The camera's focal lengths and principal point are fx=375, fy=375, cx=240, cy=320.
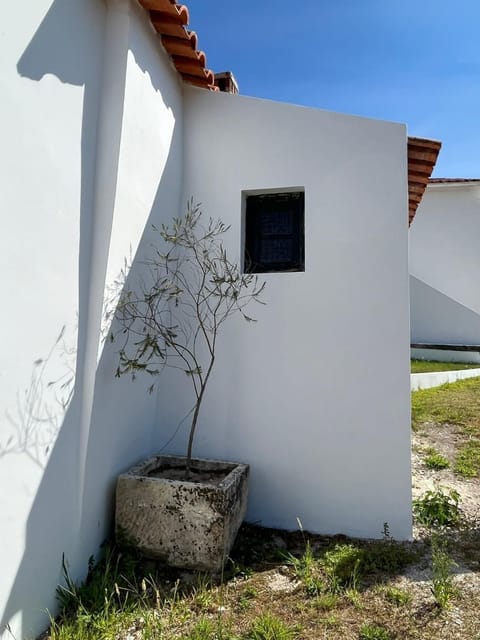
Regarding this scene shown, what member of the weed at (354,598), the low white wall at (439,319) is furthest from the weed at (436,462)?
the low white wall at (439,319)

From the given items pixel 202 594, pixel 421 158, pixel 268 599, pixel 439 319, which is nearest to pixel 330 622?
pixel 268 599

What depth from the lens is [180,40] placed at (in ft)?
11.0

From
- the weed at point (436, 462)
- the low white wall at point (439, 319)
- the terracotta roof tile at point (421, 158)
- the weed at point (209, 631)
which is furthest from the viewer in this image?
the low white wall at point (439, 319)

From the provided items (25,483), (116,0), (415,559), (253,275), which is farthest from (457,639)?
(116,0)

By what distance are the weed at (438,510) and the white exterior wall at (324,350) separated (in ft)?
1.44

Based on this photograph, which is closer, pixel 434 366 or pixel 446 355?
pixel 434 366

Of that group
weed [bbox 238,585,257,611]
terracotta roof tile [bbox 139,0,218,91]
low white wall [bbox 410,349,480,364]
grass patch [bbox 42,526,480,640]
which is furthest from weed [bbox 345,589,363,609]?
low white wall [bbox 410,349,480,364]

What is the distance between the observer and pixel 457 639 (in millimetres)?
2074

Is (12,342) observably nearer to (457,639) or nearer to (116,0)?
(116,0)

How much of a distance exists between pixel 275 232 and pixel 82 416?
2524 millimetres

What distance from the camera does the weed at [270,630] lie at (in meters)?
2.08

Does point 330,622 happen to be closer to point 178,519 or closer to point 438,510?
point 178,519

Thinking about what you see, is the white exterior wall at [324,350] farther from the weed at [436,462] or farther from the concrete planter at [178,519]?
the weed at [436,462]

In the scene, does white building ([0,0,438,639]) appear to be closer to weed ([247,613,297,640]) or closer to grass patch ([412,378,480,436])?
weed ([247,613,297,640])
